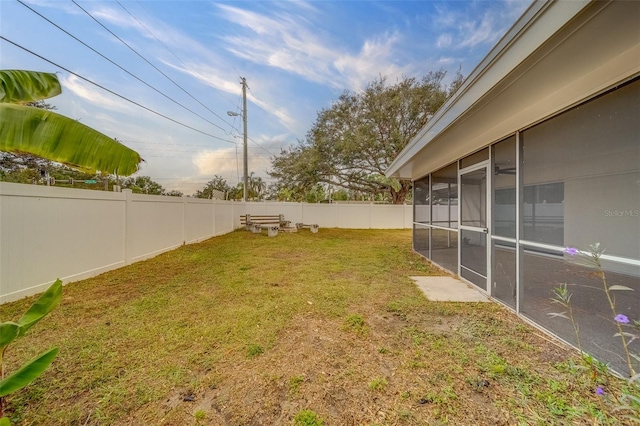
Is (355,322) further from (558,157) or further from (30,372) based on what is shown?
(558,157)

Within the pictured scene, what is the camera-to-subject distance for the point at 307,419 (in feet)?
5.34

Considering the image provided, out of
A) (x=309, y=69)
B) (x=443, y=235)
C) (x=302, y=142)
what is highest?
(x=309, y=69)

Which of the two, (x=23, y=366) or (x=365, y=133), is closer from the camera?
(x=23, y=366)

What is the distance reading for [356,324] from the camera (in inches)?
119

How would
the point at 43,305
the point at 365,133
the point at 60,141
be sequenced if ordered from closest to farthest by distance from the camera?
1. the point at 43,305
2. the point at 60,141
3. the point at 365,133

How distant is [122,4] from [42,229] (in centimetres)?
619

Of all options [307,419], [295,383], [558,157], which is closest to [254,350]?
[295,383]

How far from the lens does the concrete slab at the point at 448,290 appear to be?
3976 millimetres

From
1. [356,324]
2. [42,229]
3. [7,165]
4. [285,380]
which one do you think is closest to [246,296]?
[356,324]

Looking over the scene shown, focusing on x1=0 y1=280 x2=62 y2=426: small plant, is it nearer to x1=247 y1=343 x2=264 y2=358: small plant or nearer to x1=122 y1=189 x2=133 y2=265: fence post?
x1=247 y1=343 x2=264 y2=358: small plant

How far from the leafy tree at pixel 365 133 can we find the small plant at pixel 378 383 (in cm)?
1353

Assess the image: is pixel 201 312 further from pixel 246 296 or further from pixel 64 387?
pixel 64 387

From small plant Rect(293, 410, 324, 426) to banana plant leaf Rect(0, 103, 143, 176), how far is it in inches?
106

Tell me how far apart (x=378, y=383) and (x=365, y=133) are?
14371 millimetres
